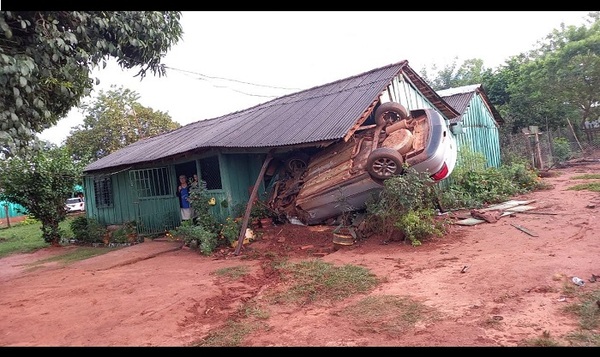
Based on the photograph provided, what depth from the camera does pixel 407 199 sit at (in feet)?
23.0

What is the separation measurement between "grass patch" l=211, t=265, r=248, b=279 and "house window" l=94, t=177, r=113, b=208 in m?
9.24

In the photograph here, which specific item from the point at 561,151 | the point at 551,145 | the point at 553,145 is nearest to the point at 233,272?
the point at 551,145

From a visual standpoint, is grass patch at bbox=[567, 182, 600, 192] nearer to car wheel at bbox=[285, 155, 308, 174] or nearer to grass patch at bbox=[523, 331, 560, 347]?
car wheel at bbox=[285, 155, 308, 174]

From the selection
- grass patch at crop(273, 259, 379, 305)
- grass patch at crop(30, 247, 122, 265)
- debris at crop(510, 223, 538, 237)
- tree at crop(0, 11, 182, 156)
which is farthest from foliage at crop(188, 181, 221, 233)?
debris at crop(510, 223, 538, 237)

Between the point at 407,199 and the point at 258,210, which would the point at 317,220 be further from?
the point at 407,199

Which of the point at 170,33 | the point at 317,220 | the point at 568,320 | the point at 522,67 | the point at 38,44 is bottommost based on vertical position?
the point at 568,320

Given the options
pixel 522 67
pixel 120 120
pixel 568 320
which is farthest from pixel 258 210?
pixel 522 67

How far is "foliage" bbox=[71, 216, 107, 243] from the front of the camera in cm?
1262

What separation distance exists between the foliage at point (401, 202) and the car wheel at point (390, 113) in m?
1.79

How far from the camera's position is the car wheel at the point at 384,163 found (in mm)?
7379

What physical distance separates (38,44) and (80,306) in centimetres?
361

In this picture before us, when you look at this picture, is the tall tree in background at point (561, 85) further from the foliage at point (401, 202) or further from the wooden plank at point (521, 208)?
the foliage at point (401, 202)

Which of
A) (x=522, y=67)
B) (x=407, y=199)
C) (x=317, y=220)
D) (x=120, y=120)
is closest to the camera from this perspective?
(x=407, y=199)

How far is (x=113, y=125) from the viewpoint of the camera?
22.8m
